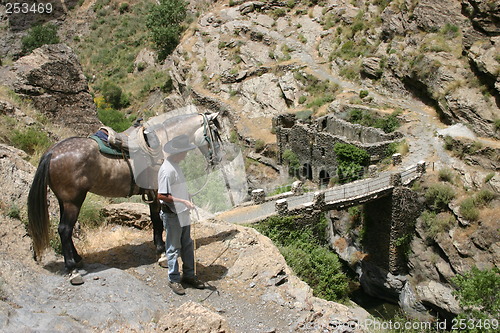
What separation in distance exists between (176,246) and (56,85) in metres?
9.68

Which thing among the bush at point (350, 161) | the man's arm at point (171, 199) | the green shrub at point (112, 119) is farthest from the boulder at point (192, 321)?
the green shrub at point (112, 119)

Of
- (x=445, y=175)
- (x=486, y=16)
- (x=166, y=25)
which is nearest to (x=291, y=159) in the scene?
(x=445, y=175)

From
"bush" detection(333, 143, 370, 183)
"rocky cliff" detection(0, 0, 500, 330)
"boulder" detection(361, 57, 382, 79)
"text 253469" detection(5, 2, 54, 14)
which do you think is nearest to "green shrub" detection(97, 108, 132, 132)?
"rocky cliff" detection(0, 0, 500, 330)

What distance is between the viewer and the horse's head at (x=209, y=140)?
6398 millimetres

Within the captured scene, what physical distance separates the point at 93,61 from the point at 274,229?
44407mm

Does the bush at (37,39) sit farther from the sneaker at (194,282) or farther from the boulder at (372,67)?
the sneaker at (194,282)

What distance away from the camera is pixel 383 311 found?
19000 mm

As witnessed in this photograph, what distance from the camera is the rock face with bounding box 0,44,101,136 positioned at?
13.2 metres

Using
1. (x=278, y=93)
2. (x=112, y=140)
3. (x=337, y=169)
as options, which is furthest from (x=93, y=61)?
(x=112, y=140)

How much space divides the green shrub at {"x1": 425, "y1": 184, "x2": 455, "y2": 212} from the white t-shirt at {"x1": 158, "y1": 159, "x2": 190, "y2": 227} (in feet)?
50.0

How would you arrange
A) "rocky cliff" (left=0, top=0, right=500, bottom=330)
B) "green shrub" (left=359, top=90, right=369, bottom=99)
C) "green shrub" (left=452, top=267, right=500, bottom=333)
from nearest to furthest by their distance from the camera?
1. "green shrub" (left=452, top=267, right=500, bottom=333)
2. "rocky cliff" (left=0, top=0, right=500, bottom=330)
3. "green shrub" (left=359, top=90, right=369, bottom=99)

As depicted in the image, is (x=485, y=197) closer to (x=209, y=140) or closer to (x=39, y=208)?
(x=209, y=140)

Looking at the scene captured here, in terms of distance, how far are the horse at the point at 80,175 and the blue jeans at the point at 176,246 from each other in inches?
35.1

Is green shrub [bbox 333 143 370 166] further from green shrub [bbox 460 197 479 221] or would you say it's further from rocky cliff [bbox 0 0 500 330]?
green shrub [bbox 460 197 479 221]
